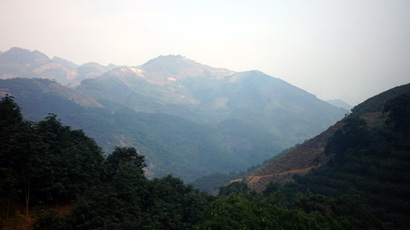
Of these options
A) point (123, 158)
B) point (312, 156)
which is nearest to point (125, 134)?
point (312, 156)

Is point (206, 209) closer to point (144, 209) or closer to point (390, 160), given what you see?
point (144, 209)

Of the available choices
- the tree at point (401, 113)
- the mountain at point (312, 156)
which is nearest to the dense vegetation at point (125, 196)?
the tree at point (401, 113)

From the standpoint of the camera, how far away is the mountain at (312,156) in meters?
46.8

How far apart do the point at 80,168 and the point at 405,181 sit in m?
30.4

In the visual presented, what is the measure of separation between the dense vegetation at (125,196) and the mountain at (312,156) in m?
16.4

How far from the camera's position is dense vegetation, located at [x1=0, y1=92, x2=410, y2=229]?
13.2 metres

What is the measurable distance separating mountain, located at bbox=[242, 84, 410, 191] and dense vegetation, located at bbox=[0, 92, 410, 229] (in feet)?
53.7

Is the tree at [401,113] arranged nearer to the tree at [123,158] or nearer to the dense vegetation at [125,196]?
the dense vegetation at [125,196]

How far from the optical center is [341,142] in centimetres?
4141

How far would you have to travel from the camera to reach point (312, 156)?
51.2 meters

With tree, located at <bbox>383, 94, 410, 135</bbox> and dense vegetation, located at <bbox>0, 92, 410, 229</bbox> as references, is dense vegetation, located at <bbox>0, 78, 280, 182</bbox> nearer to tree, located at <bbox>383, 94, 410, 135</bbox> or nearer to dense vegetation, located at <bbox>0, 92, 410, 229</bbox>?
tree, located at <bbox>383, 94, 410, 135</bbox>

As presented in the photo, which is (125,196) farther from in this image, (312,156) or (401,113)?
(312,156)

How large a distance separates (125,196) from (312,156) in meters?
43.7

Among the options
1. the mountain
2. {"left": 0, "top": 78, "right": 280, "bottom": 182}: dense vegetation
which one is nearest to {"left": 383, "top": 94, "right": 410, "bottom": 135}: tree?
the mountain
